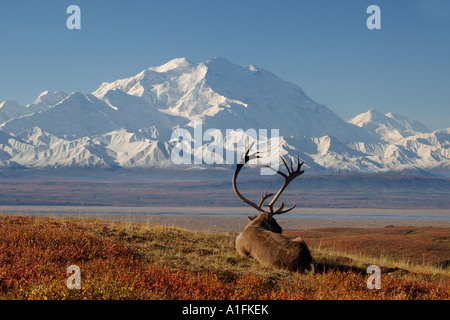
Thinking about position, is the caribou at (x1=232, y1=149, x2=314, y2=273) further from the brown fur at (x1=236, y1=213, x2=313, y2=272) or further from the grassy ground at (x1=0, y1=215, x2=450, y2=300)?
the grassy ground at (x1=0, y1=215, x2=450, y2=300)

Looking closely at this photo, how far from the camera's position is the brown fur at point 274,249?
12305 millimetres

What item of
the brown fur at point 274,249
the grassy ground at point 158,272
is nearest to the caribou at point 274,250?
the brown fur at point 274,249

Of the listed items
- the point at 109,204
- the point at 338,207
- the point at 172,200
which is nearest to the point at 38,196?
the point at 109,204

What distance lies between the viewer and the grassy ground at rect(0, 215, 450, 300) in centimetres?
833

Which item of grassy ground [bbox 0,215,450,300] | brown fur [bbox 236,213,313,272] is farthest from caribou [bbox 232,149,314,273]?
grassy ground [bbox 0,215,450,300]

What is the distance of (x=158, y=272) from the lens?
32.7 feet

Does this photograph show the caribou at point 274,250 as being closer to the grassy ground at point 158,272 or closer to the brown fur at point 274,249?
the brown fur at point 274,249

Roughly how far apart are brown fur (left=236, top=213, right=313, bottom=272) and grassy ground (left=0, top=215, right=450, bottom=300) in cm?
31

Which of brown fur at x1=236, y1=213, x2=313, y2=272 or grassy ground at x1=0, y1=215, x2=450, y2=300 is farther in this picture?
brown fur at x1=236, y1=213, x2=313, y2=272

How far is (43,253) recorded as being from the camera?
36.0 feet

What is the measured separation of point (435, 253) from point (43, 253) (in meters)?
23.2

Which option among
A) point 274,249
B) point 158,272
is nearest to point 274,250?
point 274,249

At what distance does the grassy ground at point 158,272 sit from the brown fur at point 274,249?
0.31 meters
